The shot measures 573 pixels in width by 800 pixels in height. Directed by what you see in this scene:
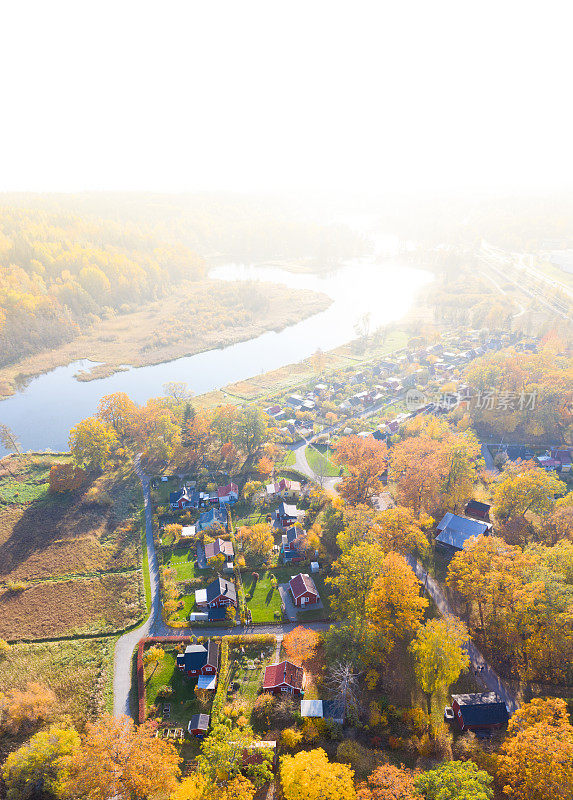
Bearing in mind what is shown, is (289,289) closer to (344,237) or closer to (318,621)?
(344,237)

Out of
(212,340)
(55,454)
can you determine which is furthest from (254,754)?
(212,340)

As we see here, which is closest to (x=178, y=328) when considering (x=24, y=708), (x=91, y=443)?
(x=91, y=443)

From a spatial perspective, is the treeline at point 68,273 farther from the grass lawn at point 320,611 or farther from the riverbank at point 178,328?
the grass lawn at point 320,611

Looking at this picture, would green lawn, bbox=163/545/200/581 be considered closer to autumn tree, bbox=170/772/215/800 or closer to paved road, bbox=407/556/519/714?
autumn tree, bbox=170/772/215/800

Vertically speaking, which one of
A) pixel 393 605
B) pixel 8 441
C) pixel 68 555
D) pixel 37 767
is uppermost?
pixel 393 605

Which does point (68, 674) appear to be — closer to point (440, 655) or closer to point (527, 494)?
point (440, 655)

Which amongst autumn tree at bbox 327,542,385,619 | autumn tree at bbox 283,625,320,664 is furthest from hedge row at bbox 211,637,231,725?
autumn tree at bbox 327,542,385,619
